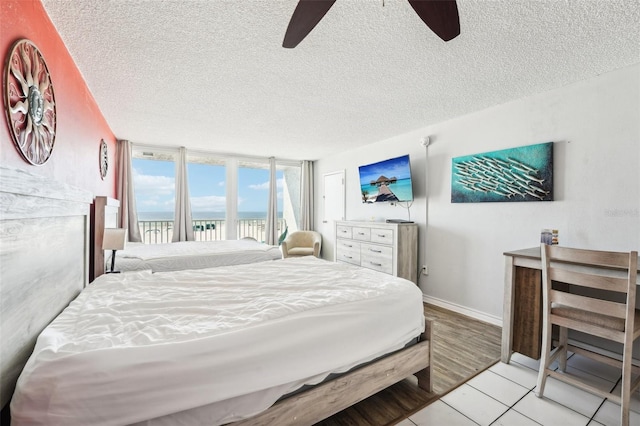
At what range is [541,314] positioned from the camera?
6.89ft

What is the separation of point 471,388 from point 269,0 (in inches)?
110

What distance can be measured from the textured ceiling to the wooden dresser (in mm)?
1479

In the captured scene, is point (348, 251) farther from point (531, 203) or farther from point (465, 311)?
point (531, 203)

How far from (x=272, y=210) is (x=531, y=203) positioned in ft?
14.5

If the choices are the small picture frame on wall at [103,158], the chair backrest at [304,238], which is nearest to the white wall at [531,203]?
the chair backrest at [304,238]

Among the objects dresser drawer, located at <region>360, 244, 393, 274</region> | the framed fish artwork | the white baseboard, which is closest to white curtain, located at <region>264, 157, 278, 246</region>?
dresser drawer, located at <region>360, 244, 393, 274</region>

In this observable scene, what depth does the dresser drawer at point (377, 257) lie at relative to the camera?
3.67 metres

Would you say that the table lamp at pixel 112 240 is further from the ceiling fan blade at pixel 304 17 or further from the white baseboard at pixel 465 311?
the white baseboard at pixel 465 311

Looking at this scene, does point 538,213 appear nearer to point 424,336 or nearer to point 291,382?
point 424,336

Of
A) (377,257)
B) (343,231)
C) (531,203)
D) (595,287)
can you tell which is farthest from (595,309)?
(343,231)

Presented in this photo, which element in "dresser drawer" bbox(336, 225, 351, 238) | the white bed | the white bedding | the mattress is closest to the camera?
the white bedding

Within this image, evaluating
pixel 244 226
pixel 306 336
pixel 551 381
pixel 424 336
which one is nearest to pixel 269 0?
pixel 306 336

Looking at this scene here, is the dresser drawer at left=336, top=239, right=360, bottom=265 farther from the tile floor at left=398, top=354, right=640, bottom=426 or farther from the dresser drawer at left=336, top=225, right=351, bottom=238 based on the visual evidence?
the tile floor at left=398, top=354, right=640, bottom=426

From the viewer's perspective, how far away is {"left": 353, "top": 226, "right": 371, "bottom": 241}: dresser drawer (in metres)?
4.07
